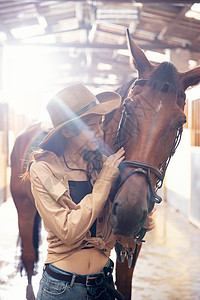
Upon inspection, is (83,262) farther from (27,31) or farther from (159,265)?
(27,31)

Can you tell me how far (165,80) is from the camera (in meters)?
1.37

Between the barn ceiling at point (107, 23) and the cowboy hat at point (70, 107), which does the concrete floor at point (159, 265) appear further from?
the barn ceiling at point (107, 23)

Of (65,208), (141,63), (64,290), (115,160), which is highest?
(141,63)

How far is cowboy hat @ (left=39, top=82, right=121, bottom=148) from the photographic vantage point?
129 cm

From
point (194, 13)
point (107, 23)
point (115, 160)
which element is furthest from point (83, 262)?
point (107, 23)

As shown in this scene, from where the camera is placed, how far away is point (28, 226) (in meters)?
2.95

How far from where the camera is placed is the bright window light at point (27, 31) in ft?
28.0

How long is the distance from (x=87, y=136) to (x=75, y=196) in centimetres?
22

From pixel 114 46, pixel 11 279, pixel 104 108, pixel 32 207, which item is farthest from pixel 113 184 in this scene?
pixel 114 46

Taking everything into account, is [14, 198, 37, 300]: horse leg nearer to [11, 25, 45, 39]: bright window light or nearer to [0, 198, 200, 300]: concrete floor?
[0, 198, 200, 300]: concrete floor

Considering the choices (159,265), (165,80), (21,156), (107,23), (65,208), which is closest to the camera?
(65,208)

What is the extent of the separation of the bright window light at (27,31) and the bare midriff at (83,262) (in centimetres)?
786

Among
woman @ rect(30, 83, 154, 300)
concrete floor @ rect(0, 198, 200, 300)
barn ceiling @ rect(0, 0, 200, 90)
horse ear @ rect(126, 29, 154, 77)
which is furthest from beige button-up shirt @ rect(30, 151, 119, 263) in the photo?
barn ceiling @ rect(0, 0, 200, 90)

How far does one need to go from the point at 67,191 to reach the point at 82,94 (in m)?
0.35
